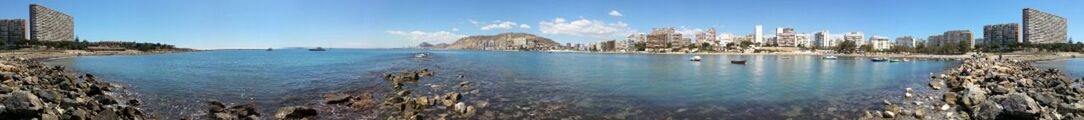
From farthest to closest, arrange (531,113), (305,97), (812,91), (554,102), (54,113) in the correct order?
(812,91) → (305,97) → (554,102) → (531,113) → (54,113)

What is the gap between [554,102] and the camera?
18.7 metres

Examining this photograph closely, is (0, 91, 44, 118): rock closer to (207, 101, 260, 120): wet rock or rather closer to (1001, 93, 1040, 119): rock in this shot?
(207, 101, 260, 120): wet rock

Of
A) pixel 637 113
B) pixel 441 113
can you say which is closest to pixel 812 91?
pixel 637 113

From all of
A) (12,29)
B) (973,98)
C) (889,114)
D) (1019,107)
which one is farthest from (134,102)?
(12,29)

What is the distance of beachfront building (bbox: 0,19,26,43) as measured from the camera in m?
183

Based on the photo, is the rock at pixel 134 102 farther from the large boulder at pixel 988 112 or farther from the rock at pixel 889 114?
the large boulder at pixel 988 112

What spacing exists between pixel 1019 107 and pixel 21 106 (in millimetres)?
18754

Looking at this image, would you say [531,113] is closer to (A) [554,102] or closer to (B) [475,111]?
(B) [475,111]

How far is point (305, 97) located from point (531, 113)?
347 inches

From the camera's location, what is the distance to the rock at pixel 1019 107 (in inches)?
523

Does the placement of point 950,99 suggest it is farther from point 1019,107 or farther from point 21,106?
point 21,106

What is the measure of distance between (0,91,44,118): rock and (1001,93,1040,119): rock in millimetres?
18388

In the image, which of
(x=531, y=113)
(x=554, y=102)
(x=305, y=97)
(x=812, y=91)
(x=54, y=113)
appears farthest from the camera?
(x=812, y=91)

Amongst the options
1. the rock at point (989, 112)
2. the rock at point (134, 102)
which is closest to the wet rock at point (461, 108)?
the rock at point (134, 102)
